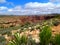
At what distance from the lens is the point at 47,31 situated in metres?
14.6

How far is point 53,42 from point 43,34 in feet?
2.92

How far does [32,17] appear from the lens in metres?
71.8

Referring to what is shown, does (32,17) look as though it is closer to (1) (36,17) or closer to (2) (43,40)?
(1) (36,17)

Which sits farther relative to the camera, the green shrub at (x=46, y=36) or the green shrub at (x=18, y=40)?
the green shrub at (x=46, y=36)

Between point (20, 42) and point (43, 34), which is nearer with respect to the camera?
point (20, 42)

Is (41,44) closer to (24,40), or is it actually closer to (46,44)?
(46,44)

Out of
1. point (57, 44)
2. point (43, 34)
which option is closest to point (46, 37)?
point (43, 34)

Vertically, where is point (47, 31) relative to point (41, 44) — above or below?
above

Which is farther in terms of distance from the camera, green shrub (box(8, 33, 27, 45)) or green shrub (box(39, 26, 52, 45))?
green shrub (box(39, 26, 52, 45))

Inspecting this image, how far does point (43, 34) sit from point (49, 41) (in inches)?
27.6

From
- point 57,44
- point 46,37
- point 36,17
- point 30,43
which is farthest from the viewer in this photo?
point 36,17

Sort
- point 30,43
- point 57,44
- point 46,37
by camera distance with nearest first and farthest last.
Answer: point 57,44, point 46,37, point 30,43

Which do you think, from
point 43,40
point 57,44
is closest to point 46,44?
point 43,40

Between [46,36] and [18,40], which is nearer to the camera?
[18,40]
